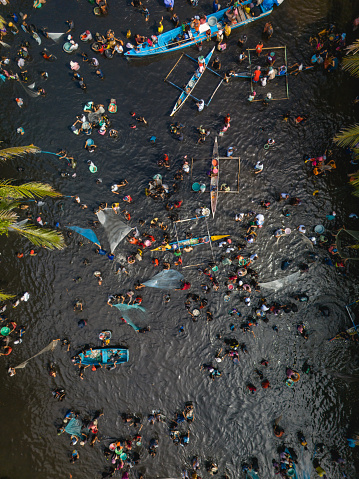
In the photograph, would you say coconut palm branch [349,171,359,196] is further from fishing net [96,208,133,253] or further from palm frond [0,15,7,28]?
palm frond [0,15,7,28]

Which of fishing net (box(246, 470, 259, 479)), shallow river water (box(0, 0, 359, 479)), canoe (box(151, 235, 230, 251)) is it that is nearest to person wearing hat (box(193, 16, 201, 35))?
shallow river water (box(0, 0, 359, 479))

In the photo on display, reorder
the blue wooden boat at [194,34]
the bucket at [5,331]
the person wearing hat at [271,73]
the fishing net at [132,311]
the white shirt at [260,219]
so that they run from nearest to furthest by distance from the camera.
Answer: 1. the person wearing hat at [271,73]
2. the blue wooden boat at [194,34]
3. the white shirt at [260,219]
4. the fishing net at [132,311]
5. the bucket at [5,331]

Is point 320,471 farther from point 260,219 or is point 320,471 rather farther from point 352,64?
point 352,64

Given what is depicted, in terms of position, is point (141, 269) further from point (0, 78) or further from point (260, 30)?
point (260, 30)

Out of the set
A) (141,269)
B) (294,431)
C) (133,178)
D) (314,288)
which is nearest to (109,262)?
(141,269)

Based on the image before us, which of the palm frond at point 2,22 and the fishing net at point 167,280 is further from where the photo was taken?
the fishing net at point 167,280

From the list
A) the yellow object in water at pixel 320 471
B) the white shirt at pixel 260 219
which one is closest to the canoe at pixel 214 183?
the white shirt at pixel 260 219

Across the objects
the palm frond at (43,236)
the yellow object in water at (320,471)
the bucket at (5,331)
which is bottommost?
the yellow object in water at (320,471)

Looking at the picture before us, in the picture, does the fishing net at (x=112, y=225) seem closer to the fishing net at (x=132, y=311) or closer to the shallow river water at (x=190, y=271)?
the shallow river water at (x=190, y=271)
